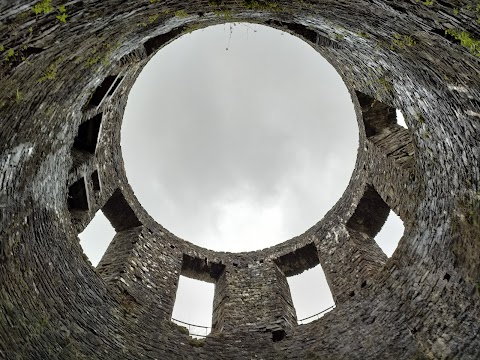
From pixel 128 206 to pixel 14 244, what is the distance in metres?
4.76

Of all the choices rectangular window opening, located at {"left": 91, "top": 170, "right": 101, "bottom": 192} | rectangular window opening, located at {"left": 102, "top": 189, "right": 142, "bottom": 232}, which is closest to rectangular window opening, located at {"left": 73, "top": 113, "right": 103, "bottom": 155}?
rectangular window opening, located at {"left": 91, "top": 170, "right": 101, "bottom": 192}

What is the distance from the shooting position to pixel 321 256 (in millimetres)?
10016

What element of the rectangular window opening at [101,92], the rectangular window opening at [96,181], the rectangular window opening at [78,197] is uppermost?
the rectangular window opening at [101,92]

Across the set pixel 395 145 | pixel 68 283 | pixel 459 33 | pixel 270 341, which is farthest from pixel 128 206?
pixel 459 33

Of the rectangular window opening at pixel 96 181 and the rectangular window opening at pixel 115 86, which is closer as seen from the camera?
the rectangular window opening at pixel 115 86

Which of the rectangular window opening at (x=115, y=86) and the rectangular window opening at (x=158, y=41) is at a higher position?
the rectangular window opening at (x=115, y=86)

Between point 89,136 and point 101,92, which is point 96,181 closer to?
point 89,136

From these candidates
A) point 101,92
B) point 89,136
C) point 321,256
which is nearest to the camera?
point 101,92

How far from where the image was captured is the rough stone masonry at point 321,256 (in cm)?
451

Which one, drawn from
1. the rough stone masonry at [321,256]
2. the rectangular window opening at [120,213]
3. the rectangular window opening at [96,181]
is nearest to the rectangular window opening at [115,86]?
the rough stone masonry at [321,256]

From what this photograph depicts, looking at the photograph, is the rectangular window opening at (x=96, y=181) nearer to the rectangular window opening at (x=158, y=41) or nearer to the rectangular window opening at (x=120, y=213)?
the rectangular window opening at (x=120, y=213)

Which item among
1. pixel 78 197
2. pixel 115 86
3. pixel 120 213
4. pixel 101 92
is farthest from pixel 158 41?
pixel 120 213

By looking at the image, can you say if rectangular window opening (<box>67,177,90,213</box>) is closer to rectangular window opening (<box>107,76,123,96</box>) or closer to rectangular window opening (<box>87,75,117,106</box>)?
rectangular window opening (<box>87,75,117,106</box>)

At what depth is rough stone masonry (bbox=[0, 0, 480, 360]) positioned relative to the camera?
451 centimetres
